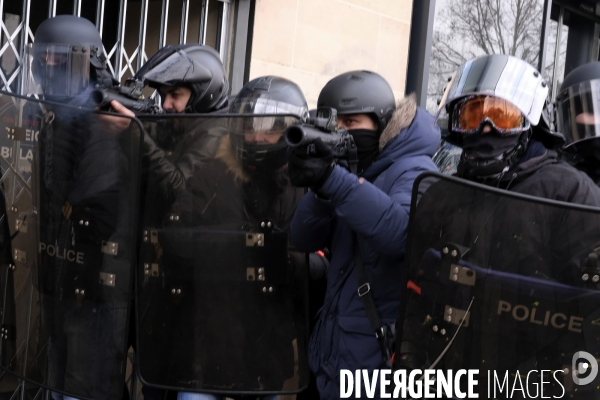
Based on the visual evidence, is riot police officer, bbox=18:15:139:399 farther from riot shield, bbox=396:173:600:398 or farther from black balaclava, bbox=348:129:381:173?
riot shield, bbox=396:173:600:398

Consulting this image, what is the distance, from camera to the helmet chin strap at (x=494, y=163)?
94.1 inches

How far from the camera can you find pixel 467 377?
1.99m

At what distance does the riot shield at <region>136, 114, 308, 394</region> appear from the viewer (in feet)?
9.50

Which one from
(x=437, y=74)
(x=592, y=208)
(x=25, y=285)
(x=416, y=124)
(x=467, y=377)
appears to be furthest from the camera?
(x=437, y=74)

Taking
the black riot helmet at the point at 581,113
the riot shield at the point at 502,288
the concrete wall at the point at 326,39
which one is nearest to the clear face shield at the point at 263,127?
the riot shield at the point at 502,288

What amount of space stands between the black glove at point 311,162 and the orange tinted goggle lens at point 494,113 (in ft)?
1.44

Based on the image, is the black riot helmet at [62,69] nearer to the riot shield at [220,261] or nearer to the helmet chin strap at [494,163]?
the riot shield at [220,261]

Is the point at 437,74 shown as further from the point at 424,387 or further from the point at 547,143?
the point at 424,387

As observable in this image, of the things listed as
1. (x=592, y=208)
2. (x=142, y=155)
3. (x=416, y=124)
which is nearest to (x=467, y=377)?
(x=592, y=208)

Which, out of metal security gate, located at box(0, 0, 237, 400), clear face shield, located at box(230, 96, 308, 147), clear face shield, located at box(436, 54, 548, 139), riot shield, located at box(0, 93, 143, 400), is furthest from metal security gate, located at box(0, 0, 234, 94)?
clear face shield, located at box(436, 54, 548, 139)

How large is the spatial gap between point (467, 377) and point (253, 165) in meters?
1.20

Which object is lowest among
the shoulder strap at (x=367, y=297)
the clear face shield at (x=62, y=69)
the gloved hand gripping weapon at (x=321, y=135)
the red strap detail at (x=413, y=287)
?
the shoulder strap at (x=367, y=297)

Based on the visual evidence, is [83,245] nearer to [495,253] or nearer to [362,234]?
[362,234]

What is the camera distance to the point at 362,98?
2.89 meters
